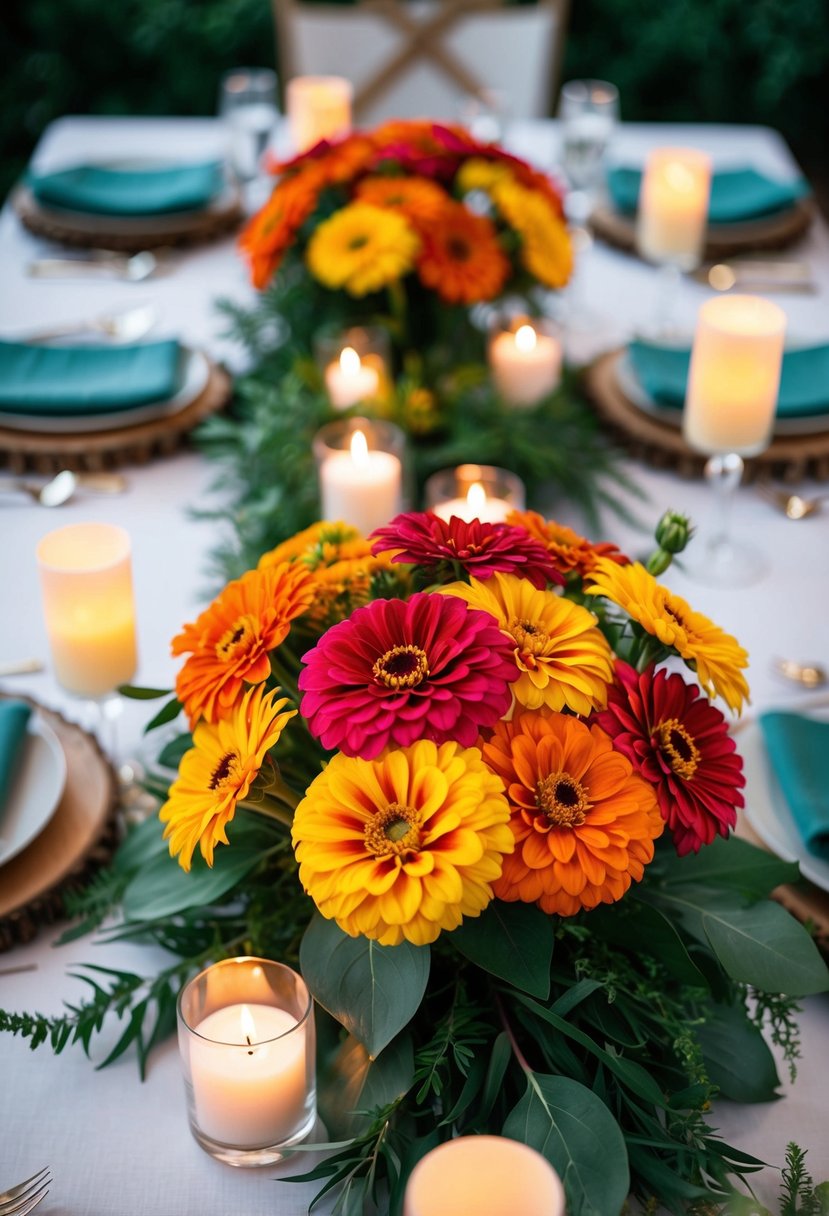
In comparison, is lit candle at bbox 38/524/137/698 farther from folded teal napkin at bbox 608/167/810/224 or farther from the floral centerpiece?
folded teal napkin at bbox 608/167/810/224

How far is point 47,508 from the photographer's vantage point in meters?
1.30

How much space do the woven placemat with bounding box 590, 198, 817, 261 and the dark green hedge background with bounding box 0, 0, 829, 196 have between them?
2129mm

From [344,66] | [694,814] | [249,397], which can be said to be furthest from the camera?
[344,66]

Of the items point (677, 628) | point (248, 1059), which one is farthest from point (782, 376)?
point (248, 1059)

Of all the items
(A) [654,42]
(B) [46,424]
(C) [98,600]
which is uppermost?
(C) [98,600]

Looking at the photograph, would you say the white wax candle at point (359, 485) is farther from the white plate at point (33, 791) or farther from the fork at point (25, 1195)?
the fork at point (25, 1195)

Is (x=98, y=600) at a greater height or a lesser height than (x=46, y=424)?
greater

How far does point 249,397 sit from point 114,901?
75 cm

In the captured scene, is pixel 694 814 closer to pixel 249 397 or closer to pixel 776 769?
pixel 776 769

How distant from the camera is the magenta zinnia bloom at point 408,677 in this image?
577 millimetres

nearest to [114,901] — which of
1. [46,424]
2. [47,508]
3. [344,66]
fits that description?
[47,508]

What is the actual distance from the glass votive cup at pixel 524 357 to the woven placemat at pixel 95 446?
1.10 ft

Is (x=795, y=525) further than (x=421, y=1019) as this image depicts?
Yes

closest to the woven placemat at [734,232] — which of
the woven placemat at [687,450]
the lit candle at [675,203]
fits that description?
the lit candle at [675,203]
